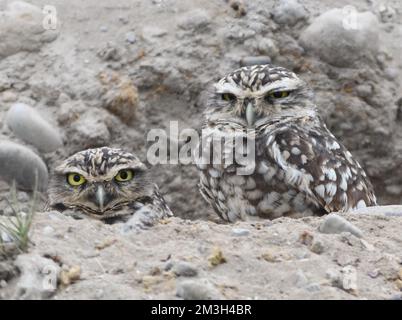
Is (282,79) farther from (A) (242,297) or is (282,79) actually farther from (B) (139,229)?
(A) (242,297)

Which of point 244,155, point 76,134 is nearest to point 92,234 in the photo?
point 244,155

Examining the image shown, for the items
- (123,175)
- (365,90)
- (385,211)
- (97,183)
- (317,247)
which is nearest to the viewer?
(317,247)

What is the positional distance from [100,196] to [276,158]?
1.13 metres

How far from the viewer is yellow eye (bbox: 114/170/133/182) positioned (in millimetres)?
6102

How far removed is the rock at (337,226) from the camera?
14.1ft

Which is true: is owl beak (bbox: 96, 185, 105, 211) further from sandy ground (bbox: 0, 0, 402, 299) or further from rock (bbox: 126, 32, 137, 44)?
rock (bbox: 126, 32, 137, 44)

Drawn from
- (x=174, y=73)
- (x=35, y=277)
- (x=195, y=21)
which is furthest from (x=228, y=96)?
(x=35, y=277)

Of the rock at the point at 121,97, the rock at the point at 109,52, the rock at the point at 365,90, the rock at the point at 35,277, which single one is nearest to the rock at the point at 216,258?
the rock at the point at 35,277

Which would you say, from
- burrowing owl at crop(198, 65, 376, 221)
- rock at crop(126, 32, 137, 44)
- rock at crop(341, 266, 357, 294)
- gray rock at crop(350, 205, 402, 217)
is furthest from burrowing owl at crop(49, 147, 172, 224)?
rock at crop(341, 266, 357, 294)

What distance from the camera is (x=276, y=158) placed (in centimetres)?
590

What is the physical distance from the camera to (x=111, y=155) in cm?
609

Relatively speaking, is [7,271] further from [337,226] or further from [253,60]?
[253,60]

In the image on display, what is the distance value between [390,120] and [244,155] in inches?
89.5

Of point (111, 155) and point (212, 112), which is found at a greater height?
point (212, 112)
